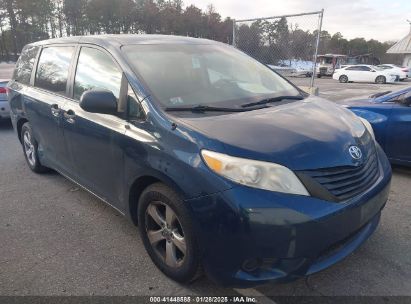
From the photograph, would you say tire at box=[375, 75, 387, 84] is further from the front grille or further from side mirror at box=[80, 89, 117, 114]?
side mirror at box=[80, 89, 117, 114]

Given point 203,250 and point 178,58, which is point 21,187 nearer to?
point 178,58

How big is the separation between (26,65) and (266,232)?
420cm

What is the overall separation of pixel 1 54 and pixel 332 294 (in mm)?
68151

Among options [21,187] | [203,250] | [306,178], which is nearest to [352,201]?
[306,178]

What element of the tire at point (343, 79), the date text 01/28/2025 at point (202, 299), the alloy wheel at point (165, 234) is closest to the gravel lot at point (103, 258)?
the date text 01/28/2025 at point (202, 299)

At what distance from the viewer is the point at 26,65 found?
4770mm

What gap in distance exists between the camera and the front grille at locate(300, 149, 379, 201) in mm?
2145

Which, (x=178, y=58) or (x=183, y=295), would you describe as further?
(x=178, y=58)

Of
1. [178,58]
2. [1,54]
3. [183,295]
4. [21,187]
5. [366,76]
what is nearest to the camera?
[183,295]

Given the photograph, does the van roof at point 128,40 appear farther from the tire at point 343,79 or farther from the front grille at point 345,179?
the tire at point 343,79

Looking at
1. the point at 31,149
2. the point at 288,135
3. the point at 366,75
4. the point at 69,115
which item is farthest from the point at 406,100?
the point at 366,75

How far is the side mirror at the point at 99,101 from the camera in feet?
8.77

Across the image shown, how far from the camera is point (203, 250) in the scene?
2203mm

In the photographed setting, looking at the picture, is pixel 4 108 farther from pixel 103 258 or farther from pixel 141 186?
pixel 141 186
